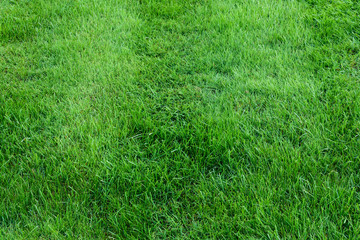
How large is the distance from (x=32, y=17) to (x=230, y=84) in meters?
2.49

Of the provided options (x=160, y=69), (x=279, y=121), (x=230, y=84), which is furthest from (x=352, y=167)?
(x=160, y=69)

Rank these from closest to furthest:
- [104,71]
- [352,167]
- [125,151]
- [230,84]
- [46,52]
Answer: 1. [352,167]
2. [125,151]
3. [230,84]
4. [104,71]
5. [46,52]

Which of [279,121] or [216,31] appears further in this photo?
[216,31]

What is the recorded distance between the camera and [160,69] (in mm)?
3262

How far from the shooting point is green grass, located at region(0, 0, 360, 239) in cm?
203

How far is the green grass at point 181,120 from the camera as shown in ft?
6.67

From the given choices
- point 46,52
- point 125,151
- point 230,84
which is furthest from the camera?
point 46,52

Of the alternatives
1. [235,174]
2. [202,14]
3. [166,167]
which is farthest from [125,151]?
[202,14]

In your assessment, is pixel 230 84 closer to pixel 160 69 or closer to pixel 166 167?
pixel 160 69

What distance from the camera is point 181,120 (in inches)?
107

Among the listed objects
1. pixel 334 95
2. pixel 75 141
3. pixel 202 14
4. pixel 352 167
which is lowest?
pixel 75 141

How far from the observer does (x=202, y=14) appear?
153 inches

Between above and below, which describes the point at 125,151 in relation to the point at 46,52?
below

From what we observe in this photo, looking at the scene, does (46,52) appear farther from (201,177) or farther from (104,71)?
(201,177)
